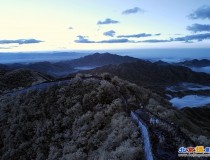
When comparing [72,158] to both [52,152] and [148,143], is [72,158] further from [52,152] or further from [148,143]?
[148,143]

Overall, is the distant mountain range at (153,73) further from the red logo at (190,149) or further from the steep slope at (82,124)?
the red logo at (190,149)

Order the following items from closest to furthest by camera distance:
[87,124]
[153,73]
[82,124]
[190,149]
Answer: [190,149]
[87,124]
[82,124]
[153,73]

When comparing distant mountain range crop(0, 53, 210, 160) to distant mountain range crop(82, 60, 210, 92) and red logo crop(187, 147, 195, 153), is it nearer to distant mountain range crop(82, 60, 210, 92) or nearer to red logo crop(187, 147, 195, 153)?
red logo crop(187, 147, 195, 153)

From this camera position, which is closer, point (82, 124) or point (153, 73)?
point (82, 124)

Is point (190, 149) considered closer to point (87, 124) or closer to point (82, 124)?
point (87, 124)

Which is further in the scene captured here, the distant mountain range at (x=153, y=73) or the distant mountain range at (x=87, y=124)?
the distant mountain range at (x=153, y=73)

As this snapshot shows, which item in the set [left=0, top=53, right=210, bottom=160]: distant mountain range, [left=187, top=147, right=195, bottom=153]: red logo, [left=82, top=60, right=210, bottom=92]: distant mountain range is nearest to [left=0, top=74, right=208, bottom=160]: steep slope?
[left=0, top=53, right=210, bottom=160]: distant mountain range

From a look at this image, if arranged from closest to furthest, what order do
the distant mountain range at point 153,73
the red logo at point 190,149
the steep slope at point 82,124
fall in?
the red logo at point 190,149 < the steep slope at point 82,124 < the distant mountain range at point 153,73

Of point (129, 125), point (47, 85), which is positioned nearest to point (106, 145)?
point (129, 125)

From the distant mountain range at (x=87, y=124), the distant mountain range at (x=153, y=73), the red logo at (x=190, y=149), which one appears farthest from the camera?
the distant mountain range at (x=153, y=73)

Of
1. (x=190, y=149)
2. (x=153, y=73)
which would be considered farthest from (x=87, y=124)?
(x=153, y=73)

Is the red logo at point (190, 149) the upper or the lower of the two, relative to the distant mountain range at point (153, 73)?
upper

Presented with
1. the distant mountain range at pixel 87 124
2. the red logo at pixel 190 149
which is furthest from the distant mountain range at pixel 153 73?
the red logo at pixel 190 149
